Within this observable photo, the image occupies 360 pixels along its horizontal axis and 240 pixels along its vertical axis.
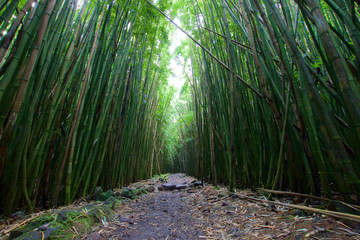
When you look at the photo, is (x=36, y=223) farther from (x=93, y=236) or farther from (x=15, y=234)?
(x=93, y=236)

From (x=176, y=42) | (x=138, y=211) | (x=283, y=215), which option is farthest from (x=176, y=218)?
(x=176, y=42)

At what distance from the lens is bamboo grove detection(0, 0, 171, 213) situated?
87 centimetres

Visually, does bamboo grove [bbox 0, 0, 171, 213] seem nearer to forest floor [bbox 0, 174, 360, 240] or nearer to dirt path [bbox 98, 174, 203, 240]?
forest floor [bbox 0, 174, 360, 240]

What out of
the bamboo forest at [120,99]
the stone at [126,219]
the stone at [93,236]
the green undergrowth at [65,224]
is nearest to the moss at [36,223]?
the green undergrowth at [65,224]

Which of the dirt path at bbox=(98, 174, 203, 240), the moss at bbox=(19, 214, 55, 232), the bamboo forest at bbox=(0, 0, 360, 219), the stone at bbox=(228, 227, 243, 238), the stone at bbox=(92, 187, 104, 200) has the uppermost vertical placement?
the bamboo forest at bbox=(0, 0, 360, 219)

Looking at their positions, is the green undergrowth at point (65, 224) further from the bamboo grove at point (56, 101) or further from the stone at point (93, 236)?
the bamboo grove at point (56, 101)

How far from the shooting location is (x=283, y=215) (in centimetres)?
88

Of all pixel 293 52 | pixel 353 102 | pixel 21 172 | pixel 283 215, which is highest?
pixel 293 52

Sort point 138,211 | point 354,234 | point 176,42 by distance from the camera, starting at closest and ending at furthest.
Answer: point 354,234
point 138,211
point 176,42

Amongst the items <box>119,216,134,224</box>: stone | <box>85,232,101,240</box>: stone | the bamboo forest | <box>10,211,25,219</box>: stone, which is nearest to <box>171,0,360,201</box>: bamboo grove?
the bamboo forest

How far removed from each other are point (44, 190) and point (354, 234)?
1.56 metres

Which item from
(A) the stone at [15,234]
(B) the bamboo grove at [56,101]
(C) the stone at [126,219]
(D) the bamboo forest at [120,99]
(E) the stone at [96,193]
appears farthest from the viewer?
(E) the stone at [96,193]

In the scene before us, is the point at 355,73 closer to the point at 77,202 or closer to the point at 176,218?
the point at 176,218

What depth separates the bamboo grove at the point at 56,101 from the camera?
2.84 feet
